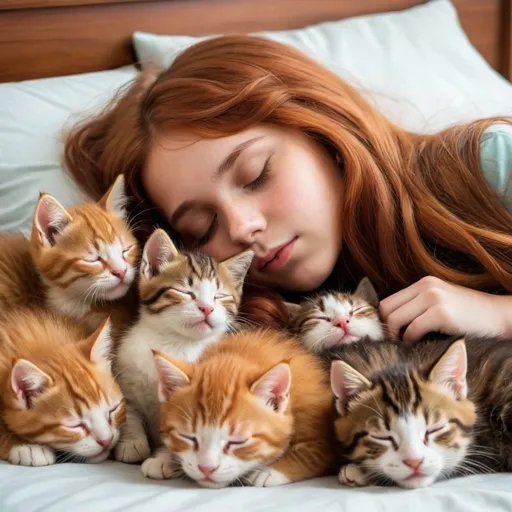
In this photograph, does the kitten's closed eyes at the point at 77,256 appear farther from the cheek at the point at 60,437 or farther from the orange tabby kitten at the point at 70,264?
the cheek at the point at 60,437

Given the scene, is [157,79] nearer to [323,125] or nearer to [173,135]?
[173,135]

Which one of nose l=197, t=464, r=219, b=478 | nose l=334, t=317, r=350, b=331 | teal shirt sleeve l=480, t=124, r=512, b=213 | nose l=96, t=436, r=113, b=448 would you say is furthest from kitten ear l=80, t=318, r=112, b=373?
teal shirt sleeve l=480, t=124, r=512, b=213

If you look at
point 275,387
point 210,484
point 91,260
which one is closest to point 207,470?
point 210,484

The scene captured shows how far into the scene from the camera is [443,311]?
1317 millimetres

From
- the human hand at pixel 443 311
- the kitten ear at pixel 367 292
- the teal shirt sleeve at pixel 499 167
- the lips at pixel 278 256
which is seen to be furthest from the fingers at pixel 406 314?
the teal shirt sleeve at pixel 499 167

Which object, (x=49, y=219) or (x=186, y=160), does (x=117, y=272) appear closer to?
(x=49, y=219)

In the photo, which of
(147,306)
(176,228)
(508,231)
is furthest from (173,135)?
(508,231)

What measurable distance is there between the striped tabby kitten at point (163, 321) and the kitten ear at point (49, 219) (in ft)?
0.57

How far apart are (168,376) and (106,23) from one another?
1.33 meters

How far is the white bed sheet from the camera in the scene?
0.92 meters

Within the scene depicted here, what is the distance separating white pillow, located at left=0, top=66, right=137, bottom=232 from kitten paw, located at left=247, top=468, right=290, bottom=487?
0.88 m

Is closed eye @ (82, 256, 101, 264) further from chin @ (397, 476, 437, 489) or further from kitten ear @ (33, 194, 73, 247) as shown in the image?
chin @ (397, 476, 437, 489)

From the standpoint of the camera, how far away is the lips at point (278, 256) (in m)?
1.47

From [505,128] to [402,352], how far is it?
66 cm
